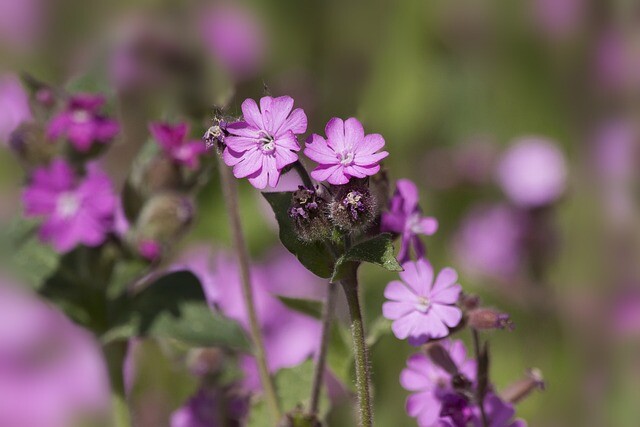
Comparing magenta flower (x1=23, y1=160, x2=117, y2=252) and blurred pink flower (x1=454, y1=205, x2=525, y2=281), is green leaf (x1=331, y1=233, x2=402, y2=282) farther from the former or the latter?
blurred pink flower (x1=454, y1=205, x2=525, y2=281)

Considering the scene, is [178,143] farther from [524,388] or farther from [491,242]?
[491,242]

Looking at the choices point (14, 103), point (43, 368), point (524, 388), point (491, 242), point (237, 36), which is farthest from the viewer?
point (237, 36)

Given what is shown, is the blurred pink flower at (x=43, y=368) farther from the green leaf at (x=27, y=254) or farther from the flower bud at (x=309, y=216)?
the flower bud at (x=309, y=216)

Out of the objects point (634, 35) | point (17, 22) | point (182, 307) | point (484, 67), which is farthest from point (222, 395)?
point (17, 22)

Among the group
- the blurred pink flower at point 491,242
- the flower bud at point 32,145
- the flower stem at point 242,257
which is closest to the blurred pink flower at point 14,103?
the flower bud at point 32,145

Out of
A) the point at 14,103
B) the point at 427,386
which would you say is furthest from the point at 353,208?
the point at 14,103

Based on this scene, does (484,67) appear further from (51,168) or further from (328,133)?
(328,133)
